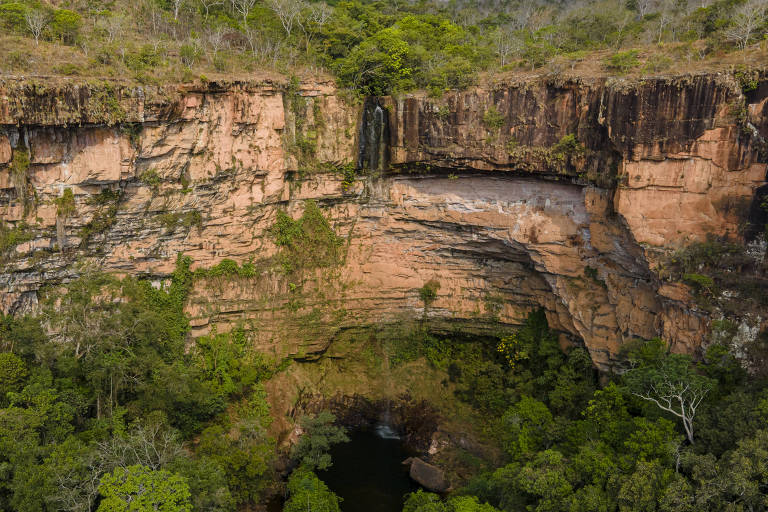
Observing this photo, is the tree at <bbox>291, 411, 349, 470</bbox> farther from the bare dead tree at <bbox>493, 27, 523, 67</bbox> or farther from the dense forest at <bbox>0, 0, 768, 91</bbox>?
the bare dead tree at <bbox>493, 27, 523, 67</bbox>

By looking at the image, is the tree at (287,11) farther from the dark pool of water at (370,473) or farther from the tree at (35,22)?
the dark pool of water at (370,473)

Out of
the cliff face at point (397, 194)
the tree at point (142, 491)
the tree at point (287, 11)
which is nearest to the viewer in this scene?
the tree at point (142, 491)

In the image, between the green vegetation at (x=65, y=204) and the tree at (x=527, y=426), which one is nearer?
the green vegetation at (x=65, y=204)

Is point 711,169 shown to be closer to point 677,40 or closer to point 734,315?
point 734,315

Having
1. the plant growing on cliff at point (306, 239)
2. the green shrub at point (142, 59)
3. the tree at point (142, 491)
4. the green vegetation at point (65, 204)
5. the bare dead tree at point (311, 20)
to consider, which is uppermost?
the bare dead tree at point (311, 20)

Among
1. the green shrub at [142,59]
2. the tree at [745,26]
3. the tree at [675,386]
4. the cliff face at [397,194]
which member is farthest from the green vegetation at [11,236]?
the tree at [745,26]

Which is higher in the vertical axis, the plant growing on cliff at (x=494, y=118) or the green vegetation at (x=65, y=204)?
the plant growing on cliff at (x=494, y=118)

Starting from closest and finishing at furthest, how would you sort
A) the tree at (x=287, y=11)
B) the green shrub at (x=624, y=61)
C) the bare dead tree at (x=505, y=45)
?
the green shrub at (x=624, y=61) < the bare dead tree at (x=505, y=45) < the tree at (x=287, y=11)

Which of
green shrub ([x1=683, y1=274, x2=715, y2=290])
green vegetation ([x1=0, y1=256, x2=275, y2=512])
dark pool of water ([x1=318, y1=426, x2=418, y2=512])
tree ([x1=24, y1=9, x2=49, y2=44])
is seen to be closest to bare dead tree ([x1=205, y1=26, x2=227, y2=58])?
tree ([x1=24, y1=9, x2=49, y2=44])
